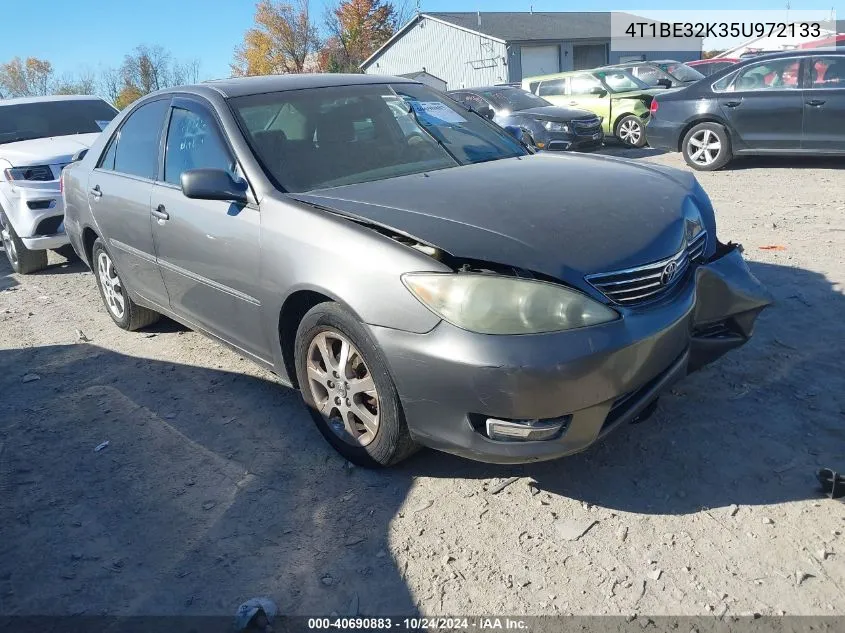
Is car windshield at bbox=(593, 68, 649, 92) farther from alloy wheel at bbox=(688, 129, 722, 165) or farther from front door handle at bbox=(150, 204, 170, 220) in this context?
front door handle at bbox=(150, 204, 170, 220)

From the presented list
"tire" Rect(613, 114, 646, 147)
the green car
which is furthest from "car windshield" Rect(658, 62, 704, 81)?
"tire" Rect(613, 114, 646, 147)

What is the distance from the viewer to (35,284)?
24.4 ft

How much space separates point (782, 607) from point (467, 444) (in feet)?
3.77

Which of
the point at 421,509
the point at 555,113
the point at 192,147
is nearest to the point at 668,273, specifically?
the point at 421,509

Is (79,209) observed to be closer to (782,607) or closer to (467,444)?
(467,444)

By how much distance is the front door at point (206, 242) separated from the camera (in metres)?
3.46

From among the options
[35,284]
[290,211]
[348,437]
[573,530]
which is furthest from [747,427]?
[35,284]

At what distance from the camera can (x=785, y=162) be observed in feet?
34.5

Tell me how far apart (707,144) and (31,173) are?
8712mm

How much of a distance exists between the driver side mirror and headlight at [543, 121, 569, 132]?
Answer: 10.5 m

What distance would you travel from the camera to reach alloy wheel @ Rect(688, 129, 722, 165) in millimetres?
10242

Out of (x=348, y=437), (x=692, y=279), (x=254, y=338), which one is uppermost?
(x=692, y=279)

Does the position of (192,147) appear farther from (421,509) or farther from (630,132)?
(630,132)

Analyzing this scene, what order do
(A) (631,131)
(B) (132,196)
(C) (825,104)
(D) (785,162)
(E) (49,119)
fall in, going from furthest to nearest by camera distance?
1. (A) (631,131)
2. (D) (785,162)
3. (C) (825,104)
4. (E) (49,119)
5. (B) (132,196)
